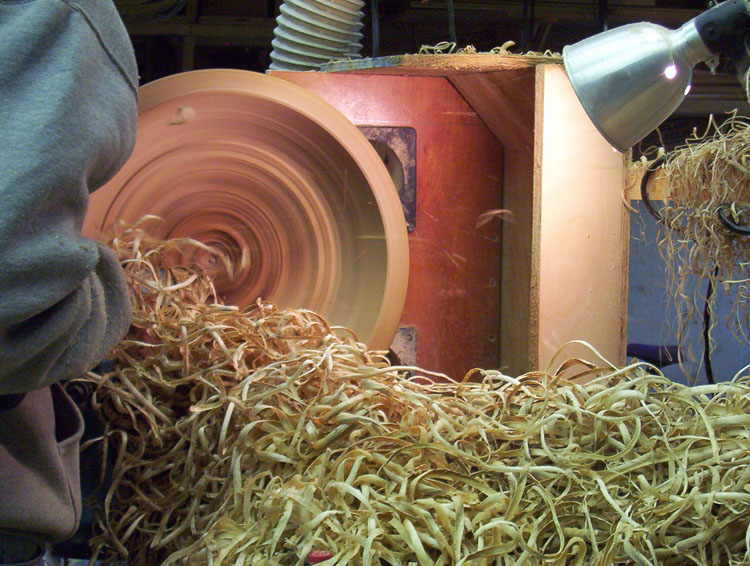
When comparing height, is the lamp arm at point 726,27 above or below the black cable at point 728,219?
above

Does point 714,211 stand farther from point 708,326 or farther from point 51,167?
point 51,167

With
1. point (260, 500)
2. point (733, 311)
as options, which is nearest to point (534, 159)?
point (733, 311)

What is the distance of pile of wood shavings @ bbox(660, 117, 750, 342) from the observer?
1.20 metres

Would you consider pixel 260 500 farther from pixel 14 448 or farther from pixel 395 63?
pixel 395 63

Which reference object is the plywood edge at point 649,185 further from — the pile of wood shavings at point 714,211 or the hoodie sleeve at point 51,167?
the hoodie sleeve at point 51,167

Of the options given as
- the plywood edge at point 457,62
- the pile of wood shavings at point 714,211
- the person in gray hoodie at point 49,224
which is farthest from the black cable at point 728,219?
the person in gray hoodie at point 49,224

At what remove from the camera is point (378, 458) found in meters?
0.86

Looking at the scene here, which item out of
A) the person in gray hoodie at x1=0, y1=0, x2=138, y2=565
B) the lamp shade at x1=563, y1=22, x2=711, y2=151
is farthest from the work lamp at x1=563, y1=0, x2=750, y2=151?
the person in gray hoodie at x1=0, y1=0, x2=138, y2=565

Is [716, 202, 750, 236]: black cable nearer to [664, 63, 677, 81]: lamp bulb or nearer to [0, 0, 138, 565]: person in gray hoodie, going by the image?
[664, 63, 677, 81]: lamp bulb

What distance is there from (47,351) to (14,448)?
0.18m

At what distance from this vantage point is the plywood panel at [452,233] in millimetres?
1753

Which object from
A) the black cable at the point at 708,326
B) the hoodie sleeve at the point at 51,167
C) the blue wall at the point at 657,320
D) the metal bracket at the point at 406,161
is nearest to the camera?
the hoodie sleeve at the point at 51,167

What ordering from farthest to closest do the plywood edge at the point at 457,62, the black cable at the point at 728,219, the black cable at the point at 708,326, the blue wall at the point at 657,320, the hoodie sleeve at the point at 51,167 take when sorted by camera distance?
the blue wall at the point at 657,320 < the plywood edge at the point at 457,62 < the black cable at the point at 708,326 < the black cable at the point at 728,219 < the hoodie sleeve at the point at 51,167

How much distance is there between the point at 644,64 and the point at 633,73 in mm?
16
